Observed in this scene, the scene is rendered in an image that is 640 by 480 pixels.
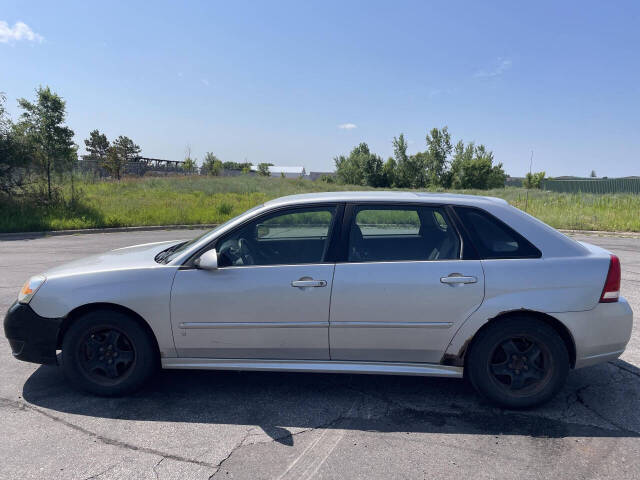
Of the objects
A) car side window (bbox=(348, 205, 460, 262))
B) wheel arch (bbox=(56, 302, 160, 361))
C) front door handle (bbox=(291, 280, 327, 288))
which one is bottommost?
wheel arch (bbox=(56, 302, 160, 361))

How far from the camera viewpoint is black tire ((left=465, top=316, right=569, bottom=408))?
3.18 meters

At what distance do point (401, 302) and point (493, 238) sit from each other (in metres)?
0.88

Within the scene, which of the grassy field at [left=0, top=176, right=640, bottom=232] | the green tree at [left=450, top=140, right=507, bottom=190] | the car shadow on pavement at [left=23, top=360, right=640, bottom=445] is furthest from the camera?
the green tree at [left=450, top=140, right=507, bottom=190]

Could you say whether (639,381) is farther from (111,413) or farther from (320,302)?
(111,413)

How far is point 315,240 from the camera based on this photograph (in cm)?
352

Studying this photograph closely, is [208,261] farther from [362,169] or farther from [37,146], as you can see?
[362,169]

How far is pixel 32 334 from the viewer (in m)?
3.37

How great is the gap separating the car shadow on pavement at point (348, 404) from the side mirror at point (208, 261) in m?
1.05

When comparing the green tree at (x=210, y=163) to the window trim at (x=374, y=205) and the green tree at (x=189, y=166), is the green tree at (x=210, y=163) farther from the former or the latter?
the window trim at (x=374, y=205)

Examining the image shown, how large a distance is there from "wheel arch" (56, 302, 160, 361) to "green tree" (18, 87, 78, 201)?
645 inches

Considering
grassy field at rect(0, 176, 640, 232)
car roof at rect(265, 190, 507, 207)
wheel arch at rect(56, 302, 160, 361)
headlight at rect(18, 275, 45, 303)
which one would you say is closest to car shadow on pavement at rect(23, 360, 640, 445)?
wheel arch at rect(56, 302, 160, 361)

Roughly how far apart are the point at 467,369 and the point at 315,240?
59.8 inches

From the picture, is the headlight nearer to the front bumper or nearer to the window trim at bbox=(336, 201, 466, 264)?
the front bumper

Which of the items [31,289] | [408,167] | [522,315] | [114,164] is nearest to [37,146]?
[31,289]
